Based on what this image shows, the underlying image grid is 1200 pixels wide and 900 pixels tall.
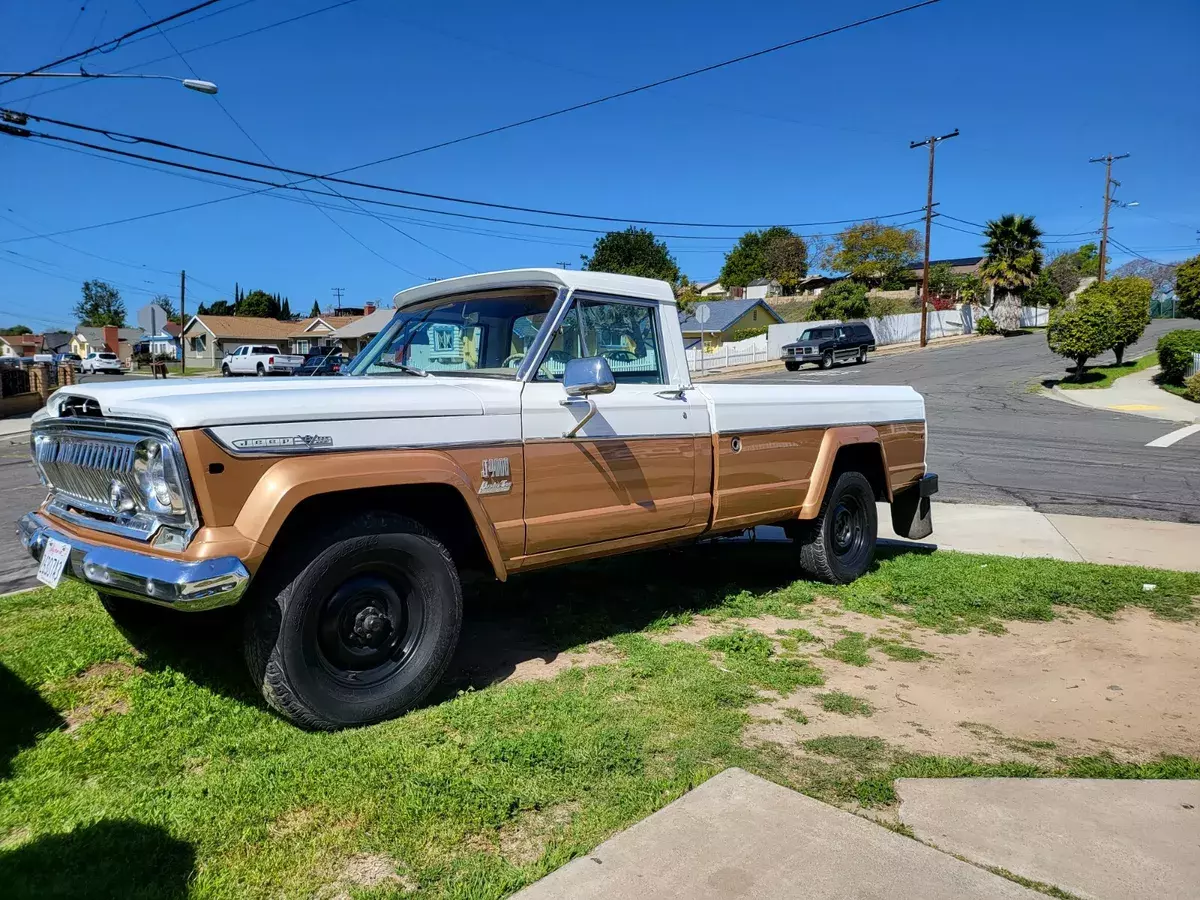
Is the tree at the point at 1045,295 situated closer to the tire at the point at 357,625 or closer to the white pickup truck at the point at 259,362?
the white pickup truck at the point at 259,362

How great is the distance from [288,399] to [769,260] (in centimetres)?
8710

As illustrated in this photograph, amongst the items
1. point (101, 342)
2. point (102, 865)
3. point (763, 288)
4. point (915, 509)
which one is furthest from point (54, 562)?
point (101, 342)

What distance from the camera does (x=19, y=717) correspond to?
3.79 metres

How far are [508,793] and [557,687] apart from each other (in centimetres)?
112

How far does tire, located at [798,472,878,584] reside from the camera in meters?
6.24

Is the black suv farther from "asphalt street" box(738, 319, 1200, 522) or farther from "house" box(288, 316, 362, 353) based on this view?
"house" box(288, 316, 362, 353)

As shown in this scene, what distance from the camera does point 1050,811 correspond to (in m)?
3.07

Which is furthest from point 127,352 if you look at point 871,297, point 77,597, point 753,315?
point 77,597

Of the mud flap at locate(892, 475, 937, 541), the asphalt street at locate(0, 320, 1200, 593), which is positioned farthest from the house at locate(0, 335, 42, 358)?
the mud flap at locate(892, 475, 937, 541)

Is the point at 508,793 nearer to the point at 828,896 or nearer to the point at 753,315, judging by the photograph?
the point at 828,896

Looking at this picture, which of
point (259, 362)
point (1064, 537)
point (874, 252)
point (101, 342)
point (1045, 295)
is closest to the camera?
point (1064, 537)

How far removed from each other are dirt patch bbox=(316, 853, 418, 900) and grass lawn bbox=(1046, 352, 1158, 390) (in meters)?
28.6

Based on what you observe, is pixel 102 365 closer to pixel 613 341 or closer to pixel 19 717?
pixel 19 717

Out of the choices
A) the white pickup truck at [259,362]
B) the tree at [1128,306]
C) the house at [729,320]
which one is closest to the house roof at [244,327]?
the white pickup truck at [259,362]
